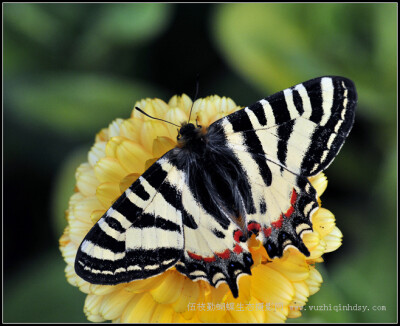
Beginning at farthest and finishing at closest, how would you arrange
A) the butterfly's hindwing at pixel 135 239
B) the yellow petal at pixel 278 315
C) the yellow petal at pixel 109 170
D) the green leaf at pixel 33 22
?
1. the green leaf at pixel 33 22
2. the yellow petal at pixel 109 170
3. the yellow petal at pixel 278 315
4. the butterfly's hindwing at pixel 135 239

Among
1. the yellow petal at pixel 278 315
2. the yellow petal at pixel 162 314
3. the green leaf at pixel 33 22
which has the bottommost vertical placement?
the yellow petal at pixel 278 315

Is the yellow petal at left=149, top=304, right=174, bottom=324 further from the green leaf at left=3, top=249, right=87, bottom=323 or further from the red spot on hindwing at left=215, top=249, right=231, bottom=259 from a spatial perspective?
the green leaf at left=3, top=249, right=87, bottom=323

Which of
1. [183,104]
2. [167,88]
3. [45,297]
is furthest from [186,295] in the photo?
[167,88]

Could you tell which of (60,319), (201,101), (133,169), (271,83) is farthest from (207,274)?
(271,83)

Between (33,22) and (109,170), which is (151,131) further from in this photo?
(33,22)

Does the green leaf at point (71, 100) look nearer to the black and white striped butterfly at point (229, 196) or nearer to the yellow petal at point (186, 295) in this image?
the black and white striped butterfly at point (229, 196)

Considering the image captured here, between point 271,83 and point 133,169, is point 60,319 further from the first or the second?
point 271,83

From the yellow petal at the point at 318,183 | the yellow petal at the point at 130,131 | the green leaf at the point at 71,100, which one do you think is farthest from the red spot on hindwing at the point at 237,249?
the green leaf at the point at 71,100
